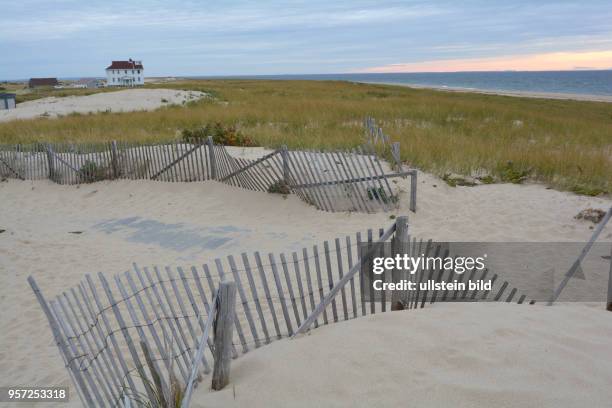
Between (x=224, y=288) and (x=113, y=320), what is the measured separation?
2.91m

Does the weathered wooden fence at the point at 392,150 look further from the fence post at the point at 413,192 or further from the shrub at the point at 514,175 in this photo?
the shrub at the point at 514,175

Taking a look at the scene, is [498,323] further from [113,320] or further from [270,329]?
[113,320]

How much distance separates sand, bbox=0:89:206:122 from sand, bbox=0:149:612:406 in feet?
53.8

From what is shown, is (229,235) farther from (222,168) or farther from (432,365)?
(432,365)

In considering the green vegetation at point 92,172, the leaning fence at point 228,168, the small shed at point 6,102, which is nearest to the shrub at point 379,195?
the leaning fence at point 228,168

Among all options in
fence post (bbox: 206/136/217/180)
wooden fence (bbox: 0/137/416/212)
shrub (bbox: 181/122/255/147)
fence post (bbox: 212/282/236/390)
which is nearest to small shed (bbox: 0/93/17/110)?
wooden fence (bbox: 0/137/416/212)

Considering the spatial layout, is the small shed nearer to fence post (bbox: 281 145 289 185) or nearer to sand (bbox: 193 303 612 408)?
fence post (bbox: 281 145 289 185)

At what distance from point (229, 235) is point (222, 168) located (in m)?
2.83

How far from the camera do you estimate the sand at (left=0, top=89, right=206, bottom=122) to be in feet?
88.6

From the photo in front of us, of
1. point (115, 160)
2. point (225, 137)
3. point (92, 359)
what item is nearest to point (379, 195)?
point (225, 137)

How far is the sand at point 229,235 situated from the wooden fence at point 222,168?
0.30 metres

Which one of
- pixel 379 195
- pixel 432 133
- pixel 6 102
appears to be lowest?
pixel 379 195

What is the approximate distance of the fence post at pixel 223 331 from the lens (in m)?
3.17

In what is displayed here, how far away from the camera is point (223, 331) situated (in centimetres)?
325
